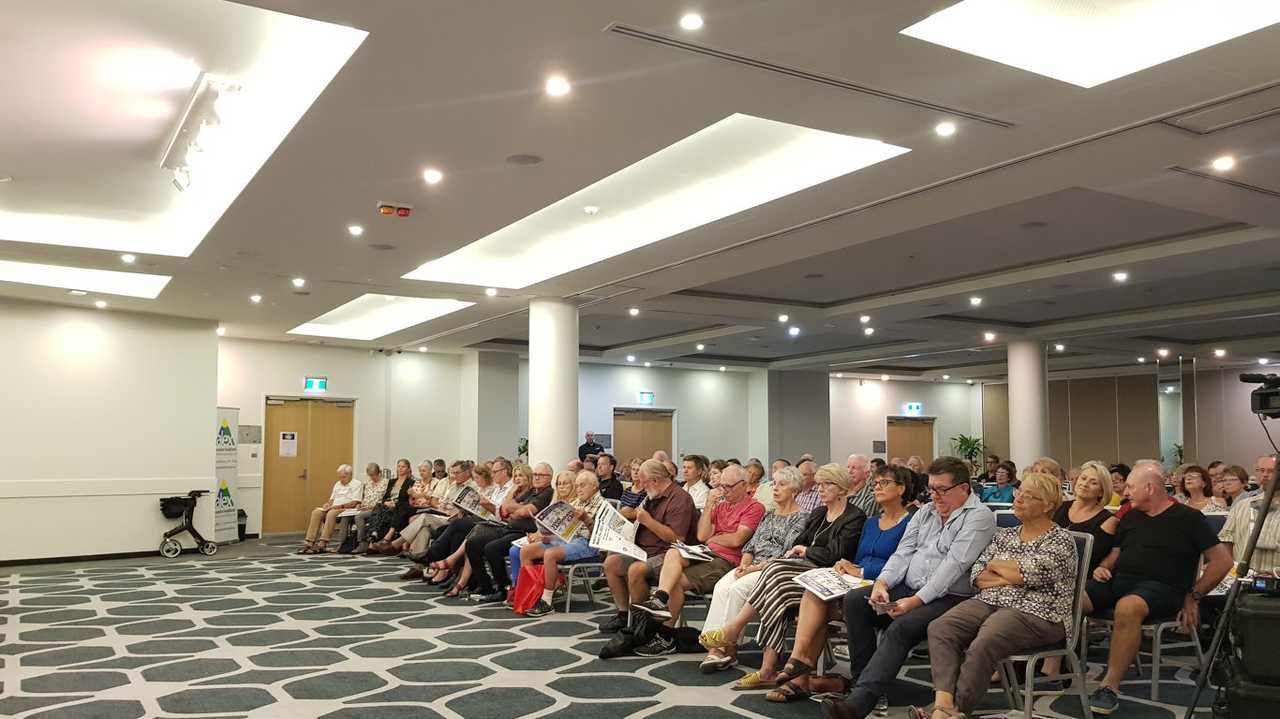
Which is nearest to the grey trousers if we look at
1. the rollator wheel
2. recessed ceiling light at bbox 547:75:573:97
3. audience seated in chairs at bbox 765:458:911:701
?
audience seated in chairs at bbox 765:458:911:701

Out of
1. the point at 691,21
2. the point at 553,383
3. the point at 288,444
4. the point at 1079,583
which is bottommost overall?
the point at 1079,583

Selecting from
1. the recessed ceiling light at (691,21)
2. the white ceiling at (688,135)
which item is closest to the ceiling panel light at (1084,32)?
the white ceiling at (688,135)

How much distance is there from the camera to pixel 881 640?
4688 millimetres

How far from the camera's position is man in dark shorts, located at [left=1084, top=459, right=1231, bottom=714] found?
16.4ft

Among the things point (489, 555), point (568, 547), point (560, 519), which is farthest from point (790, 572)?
point (489, 555)

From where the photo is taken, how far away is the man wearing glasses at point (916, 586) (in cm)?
457

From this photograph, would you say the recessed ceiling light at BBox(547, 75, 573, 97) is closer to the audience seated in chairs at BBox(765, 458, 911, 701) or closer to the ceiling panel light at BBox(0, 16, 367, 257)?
the ceiling panel light at BBox(0, 16, 367, 257)

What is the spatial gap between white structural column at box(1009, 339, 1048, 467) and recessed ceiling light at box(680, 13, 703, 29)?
503 inches

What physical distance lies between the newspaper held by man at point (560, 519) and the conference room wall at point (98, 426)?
7.72 m

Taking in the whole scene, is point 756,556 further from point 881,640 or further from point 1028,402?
point 1028,402

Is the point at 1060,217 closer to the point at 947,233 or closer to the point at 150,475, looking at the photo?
the point at 947,233

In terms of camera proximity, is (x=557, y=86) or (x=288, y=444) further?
(x=288, y=444)

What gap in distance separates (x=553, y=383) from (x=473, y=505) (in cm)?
210

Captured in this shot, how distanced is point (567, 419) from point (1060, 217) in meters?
5.64
